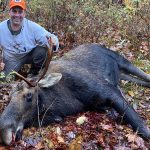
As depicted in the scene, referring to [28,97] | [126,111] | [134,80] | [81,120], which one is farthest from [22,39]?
[126,111]

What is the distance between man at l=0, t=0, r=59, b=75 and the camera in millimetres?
9133

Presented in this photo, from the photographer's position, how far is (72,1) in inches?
507

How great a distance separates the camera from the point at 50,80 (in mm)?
7391

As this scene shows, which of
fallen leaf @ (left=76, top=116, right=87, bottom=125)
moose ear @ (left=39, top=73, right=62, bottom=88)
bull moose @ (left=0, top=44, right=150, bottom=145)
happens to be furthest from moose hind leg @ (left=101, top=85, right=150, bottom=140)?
moose ear @ (left=39, top=73, right=62, bottom=88)

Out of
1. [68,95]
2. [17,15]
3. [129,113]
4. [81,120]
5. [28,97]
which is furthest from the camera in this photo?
[17,15]

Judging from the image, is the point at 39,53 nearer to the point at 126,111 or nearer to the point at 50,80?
the point at 50,80

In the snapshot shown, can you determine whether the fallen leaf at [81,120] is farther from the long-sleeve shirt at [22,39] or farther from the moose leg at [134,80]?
the moose leg at [134,80]

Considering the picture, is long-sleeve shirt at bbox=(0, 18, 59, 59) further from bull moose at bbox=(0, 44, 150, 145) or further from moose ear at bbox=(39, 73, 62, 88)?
moose ear at bbox=(39, 73, 62, 88)

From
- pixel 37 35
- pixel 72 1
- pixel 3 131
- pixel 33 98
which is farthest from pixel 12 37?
pixel 72 1

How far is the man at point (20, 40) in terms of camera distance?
9133 millimetres

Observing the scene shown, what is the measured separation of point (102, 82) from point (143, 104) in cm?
105

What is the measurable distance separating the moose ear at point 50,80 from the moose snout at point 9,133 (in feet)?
3.32

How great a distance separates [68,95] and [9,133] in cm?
168

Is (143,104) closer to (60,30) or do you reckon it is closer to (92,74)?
(92,74)
